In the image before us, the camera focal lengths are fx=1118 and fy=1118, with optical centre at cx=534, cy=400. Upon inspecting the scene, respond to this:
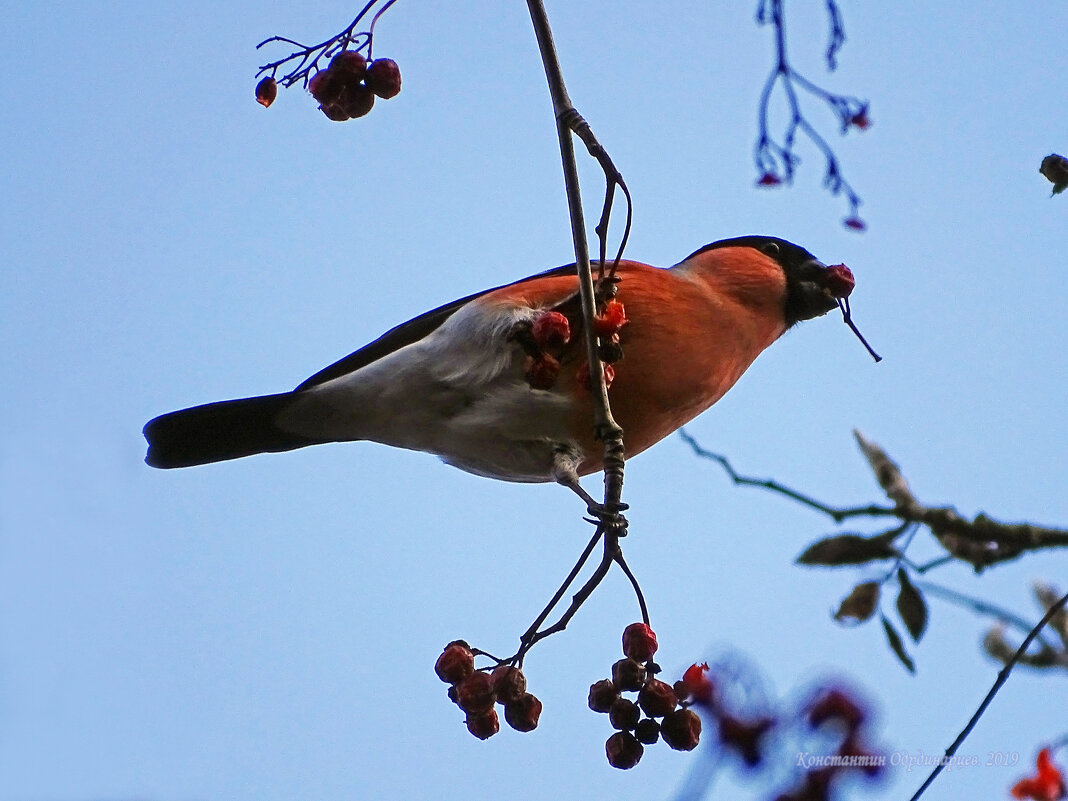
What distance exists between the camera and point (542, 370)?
8.28ft

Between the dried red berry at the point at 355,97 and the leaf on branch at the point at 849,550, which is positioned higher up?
the dried red berry at the point at 355,97

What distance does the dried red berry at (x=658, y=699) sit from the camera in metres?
2.17

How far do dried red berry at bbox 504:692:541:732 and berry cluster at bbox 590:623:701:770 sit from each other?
116mm

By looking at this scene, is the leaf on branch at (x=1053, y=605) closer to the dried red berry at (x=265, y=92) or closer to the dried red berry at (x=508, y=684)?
the dried red berry at (x=508, y=684)

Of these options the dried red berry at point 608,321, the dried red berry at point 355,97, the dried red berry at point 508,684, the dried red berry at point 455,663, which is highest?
the dried red berry at point 355,97

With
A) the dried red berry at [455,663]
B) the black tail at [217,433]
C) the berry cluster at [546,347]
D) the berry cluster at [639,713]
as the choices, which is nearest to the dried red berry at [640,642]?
the berry cluster at [639,713]

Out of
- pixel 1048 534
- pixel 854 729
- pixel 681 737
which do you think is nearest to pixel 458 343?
pixel 681 737

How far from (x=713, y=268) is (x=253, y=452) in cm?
166

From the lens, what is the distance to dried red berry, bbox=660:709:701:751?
2174 mm

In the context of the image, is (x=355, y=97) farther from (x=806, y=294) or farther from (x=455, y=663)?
(x=806, y=294)

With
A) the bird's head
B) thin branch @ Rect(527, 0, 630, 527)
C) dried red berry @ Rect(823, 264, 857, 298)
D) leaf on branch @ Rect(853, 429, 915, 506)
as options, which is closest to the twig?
leaf on branch @ Rect(853, 429, 915, 506)

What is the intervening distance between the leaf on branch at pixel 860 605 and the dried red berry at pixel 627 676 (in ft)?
2.15

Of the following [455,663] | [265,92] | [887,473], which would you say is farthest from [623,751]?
[265,92]

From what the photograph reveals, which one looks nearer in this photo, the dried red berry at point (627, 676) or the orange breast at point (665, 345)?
the dried red berry at point (627, 676)
